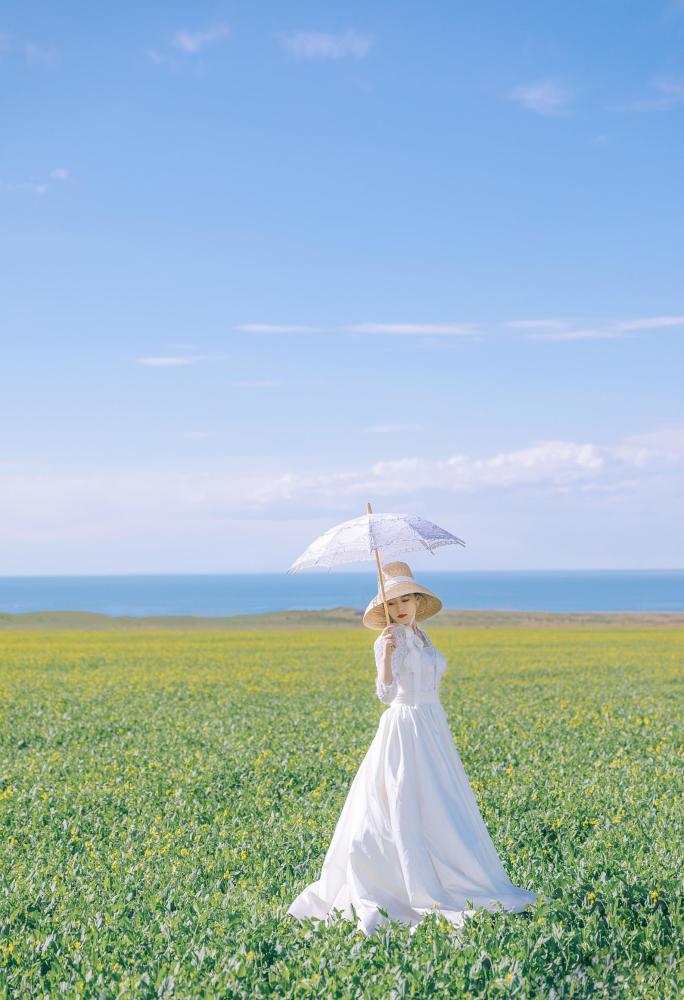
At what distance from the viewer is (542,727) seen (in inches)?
840

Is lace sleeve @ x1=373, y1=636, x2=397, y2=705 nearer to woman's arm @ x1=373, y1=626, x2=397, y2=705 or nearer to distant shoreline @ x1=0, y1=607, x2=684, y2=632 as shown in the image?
woman's arm @ x1=373, y1=626, x2=397, y2=705

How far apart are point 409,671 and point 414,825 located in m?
1.34

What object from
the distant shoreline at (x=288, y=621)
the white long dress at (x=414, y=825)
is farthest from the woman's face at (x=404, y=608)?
the distant shoreline at (x=288, y=621)

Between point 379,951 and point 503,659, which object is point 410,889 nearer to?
point 379,951

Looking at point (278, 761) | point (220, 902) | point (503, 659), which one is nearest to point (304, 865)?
point (220, 902)

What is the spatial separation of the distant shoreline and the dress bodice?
62.1 meters

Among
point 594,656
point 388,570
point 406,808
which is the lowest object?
point 594,656

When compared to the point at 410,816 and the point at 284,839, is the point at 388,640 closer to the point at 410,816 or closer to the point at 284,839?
the point at 410,816

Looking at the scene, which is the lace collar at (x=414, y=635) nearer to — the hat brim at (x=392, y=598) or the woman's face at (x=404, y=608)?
the woman's face at (x=404, y=608)

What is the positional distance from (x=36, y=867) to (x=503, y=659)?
3012 cm

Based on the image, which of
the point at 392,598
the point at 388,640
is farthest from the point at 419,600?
the point at 388,640

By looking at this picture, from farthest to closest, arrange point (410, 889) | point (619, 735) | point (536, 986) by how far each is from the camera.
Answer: point (619, 735)
point (410, 889)
point (536, 986)

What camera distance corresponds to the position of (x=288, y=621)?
86.1 metres

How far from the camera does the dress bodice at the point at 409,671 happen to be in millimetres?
8742
